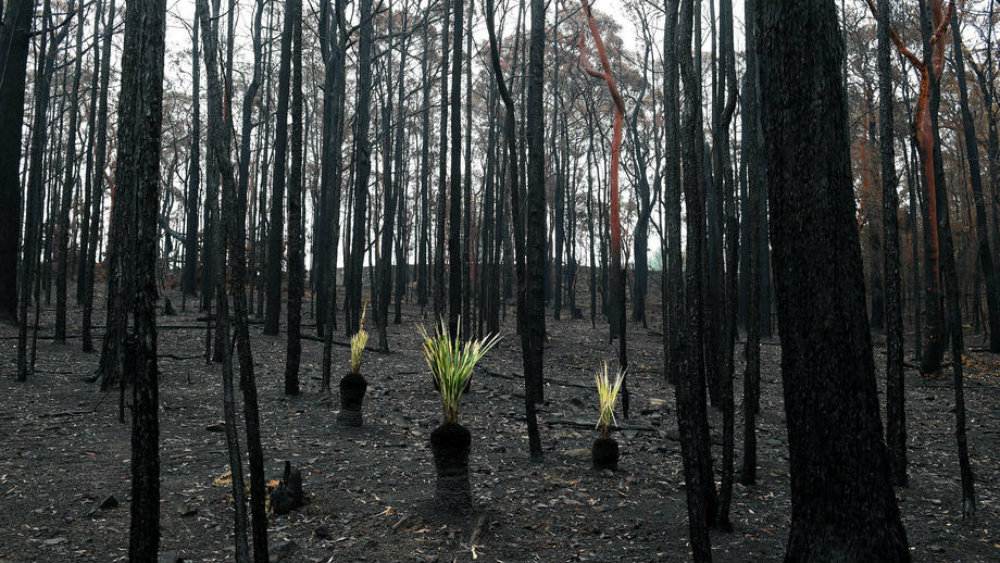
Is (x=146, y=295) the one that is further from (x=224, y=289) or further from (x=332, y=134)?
(x=332, y=134)

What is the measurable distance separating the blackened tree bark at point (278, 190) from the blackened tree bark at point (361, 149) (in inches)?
51.5

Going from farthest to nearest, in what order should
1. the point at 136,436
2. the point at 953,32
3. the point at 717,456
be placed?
the point at 953,32, the point at 717,456, the point at 136,436

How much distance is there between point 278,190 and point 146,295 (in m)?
9.94

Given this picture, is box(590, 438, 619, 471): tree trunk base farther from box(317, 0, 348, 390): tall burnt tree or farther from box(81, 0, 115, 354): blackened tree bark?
box(81, 0, 115, 354): blackened tree bark

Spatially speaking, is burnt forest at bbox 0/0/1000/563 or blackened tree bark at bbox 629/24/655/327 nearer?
burnt forest at bbox 0/0/1000/563

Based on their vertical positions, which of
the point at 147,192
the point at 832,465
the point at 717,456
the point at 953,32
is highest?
the point at 953,32

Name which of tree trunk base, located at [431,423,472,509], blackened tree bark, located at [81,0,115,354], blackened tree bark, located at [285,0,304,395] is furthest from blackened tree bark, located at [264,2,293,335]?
tree trunk base, located at [431,423,472,509]

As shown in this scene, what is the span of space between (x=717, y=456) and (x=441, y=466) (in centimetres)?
336

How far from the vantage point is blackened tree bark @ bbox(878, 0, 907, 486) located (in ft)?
14.6

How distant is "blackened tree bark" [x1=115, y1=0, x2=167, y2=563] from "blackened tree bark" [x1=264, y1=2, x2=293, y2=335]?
8513mm

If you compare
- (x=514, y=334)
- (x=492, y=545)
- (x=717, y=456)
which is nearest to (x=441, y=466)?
(x=492, y=545)

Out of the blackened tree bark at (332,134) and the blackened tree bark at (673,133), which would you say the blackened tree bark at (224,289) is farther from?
the blackened tree bark at (332,134)

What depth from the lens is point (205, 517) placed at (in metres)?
3.92

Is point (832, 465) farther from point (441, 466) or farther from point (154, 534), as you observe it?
point (154, 534)
